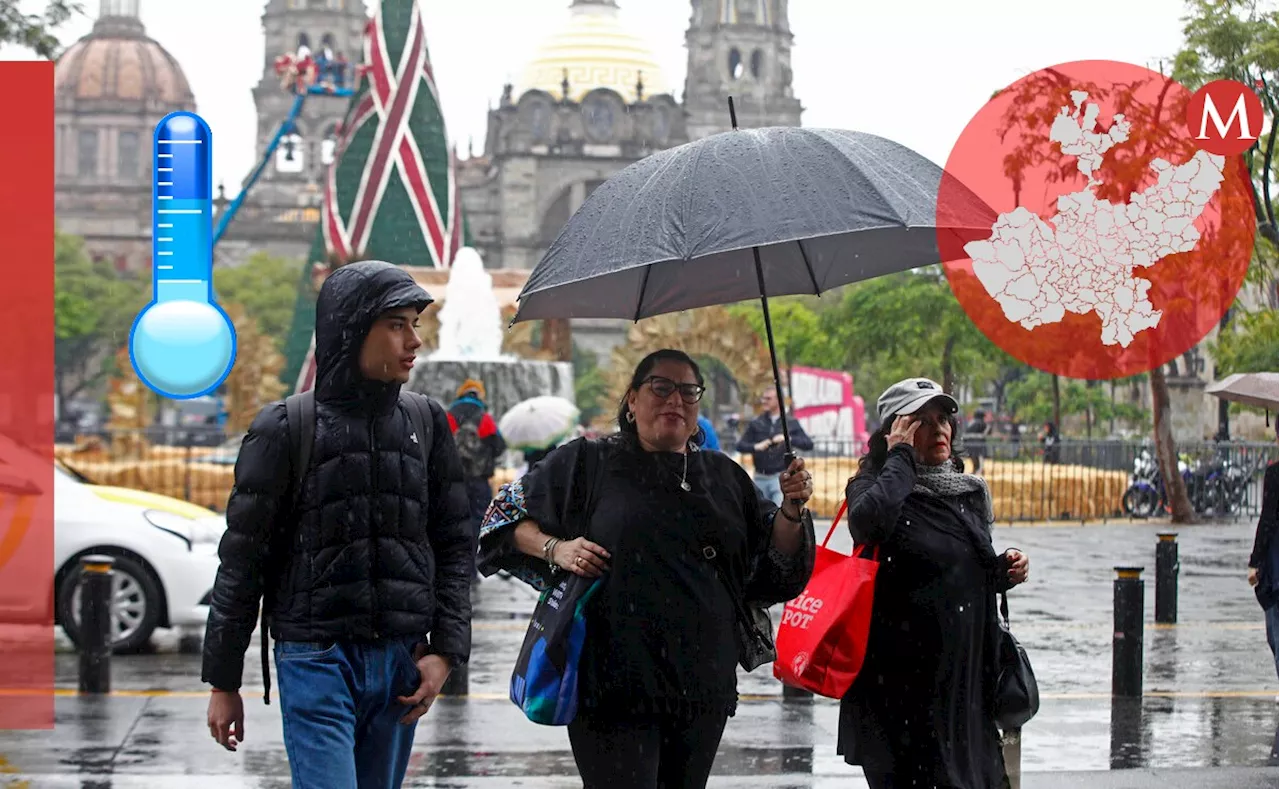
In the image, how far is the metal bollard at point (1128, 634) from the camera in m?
9.41

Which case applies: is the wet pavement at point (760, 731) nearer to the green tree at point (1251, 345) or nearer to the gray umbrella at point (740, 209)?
the gray umbrella at point (740, 209)

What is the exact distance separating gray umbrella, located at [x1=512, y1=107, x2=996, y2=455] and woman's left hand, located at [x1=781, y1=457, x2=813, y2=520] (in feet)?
0.43

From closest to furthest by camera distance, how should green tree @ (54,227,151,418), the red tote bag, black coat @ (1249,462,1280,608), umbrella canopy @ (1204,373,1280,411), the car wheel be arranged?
the red tote bag, black coat @ (1249,462,1280,608), umbrella canopy @ (1204,373,1280,411), the car wheel, green tree @ (54,227,151,418)

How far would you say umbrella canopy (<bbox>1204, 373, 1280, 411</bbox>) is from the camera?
827 centimetres

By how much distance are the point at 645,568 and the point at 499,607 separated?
995cm

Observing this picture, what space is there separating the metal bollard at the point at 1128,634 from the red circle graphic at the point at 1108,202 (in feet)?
22.7

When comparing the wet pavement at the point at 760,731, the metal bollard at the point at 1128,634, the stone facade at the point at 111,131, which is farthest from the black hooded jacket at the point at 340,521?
the stone facade at the point at 111,131

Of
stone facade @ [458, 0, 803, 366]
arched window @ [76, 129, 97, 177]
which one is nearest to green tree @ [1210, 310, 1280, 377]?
stone facade @ [458, 0, 803, 366]

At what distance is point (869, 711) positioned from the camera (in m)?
5.11

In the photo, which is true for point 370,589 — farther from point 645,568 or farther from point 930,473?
point 930,473

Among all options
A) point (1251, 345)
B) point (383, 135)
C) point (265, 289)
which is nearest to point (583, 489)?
point (1251, 345)

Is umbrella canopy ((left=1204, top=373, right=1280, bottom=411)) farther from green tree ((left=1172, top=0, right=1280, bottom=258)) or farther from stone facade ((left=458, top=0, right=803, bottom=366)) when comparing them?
stone facade ((left=458, top=0, right=803, bottom=366))

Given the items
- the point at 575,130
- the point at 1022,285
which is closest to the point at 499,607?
the point at 1022,285

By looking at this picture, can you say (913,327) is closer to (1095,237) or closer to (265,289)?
(1095,237)
